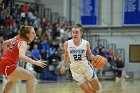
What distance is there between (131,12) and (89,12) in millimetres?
3075

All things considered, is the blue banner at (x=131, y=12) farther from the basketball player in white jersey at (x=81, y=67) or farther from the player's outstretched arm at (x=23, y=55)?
the player's outstretched arm at (x=23, y=55)

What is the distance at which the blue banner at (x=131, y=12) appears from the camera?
2847 cm

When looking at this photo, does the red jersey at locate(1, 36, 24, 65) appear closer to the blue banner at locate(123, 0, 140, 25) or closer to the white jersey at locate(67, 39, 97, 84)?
the white jersey at locate(67, 39, 97, 84)

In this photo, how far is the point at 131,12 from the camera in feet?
93.9

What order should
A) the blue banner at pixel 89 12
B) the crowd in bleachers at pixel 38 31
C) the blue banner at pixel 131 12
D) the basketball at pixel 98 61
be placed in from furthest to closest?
the blue banner at pixel 89 12 → the blue banner at pixel 131 12 → the crowd in bleachers at pixel 38 31 → the basketball at pixel 98 61

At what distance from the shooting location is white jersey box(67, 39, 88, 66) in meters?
8.98

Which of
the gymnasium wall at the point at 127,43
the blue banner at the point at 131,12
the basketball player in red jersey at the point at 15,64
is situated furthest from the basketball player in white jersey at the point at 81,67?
the blue banner at the point at 131,12

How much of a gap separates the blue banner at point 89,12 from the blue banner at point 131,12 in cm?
222

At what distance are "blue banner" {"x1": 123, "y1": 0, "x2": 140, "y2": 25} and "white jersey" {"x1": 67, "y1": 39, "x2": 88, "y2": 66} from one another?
19899 mm

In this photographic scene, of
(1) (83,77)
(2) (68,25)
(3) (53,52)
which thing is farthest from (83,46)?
(2) (68,25)

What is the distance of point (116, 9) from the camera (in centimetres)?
2947

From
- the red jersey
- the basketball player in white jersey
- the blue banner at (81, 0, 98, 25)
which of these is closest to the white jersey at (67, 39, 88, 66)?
the basketball player in white jersey

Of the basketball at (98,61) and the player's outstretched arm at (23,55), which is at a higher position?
the player's outstretched arm at (23,55)

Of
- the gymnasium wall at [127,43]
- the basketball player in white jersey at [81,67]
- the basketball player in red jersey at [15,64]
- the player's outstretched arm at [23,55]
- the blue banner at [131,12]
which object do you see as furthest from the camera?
the gymnasium wall at [127,43]
